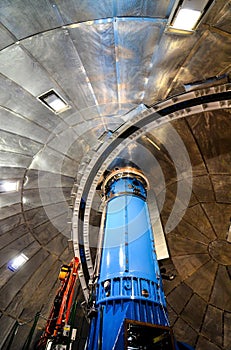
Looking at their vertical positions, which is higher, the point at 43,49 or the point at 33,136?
the point at 43,49

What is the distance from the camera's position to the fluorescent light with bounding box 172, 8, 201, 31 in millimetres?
2590

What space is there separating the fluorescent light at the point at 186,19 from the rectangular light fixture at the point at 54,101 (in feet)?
7.08

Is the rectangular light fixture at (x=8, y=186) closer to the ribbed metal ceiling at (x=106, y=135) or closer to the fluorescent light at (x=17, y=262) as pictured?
the ribbed metal ceiling at (x=106, y=135)

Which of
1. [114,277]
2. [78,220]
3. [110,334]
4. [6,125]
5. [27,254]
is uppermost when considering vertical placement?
[6,125]

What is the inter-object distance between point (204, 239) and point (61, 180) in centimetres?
404

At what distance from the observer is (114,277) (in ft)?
8.11

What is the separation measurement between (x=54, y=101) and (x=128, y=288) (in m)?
3.28

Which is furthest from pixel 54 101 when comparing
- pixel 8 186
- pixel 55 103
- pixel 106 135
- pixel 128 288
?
pixel 128 288

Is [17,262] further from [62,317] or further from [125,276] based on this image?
[125,276]

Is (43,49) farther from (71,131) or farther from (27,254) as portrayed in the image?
(27,254)

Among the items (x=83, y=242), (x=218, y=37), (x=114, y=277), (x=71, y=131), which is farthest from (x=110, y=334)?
(x=218, y=37)

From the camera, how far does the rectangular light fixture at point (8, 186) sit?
4.74 meters

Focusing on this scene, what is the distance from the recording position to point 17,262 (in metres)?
5.64

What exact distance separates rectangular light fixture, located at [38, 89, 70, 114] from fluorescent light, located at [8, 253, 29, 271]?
4.16m
